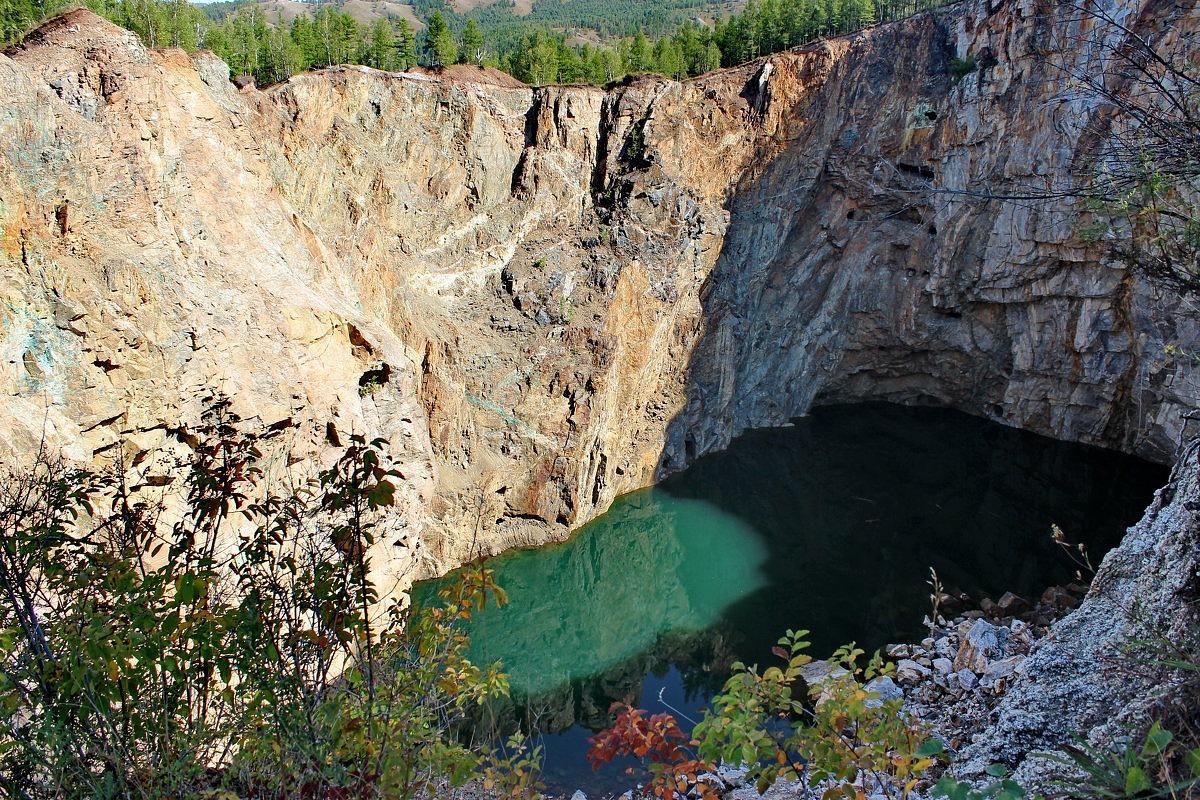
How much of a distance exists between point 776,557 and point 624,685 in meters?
5.35

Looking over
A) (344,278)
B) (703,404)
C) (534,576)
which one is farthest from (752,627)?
(344,278)

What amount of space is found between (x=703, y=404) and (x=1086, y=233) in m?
16.1

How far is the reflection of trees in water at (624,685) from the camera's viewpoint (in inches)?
467

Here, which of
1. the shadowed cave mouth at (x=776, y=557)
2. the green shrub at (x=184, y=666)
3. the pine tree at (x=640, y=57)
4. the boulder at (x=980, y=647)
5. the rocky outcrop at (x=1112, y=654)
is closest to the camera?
the green shrub at (x=184, y=666)

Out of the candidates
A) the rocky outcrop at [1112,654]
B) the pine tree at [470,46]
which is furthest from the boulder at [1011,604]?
the pine tree at [470,46]

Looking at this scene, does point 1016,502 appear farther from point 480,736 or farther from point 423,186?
point 423,186

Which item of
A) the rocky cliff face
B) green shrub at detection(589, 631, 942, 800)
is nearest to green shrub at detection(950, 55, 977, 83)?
the rocky cliff face

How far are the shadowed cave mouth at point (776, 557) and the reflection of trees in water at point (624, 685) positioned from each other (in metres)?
0.03

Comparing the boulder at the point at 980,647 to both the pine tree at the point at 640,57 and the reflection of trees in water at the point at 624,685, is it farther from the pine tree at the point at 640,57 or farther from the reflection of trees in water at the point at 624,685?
the pine tree at the point at 640,57

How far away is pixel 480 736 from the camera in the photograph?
11305 millimetres

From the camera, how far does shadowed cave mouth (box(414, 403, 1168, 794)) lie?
1314cm

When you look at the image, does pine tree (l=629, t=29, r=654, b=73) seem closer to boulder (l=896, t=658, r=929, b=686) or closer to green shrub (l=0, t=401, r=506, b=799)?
boulder (l=896, t=658, r=929, b=686)

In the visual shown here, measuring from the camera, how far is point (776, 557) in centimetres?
1680

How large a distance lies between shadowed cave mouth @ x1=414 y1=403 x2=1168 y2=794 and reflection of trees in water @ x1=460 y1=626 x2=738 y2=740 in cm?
3
